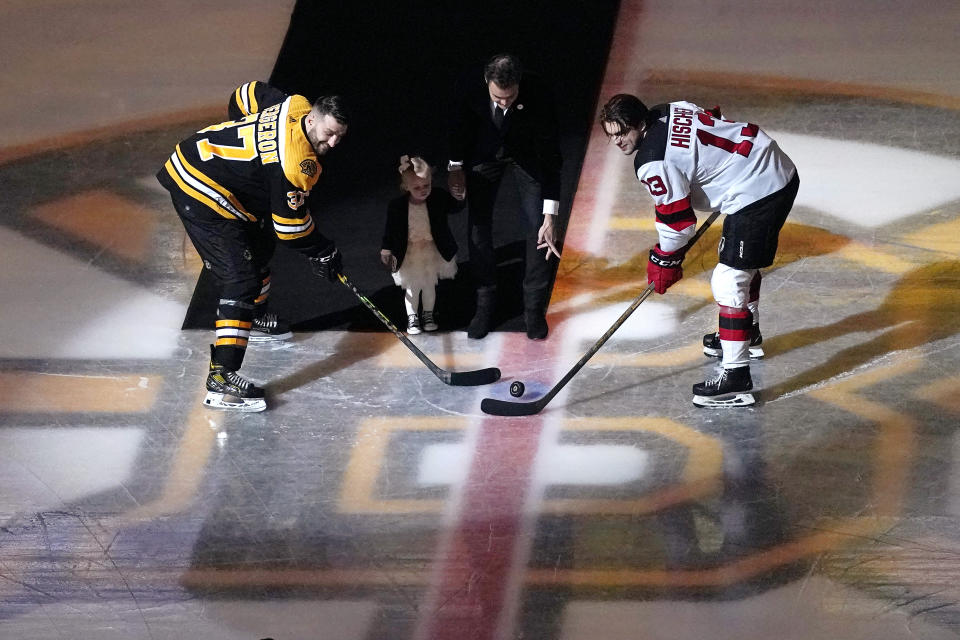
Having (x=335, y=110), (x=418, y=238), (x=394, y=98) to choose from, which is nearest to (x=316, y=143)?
(x=335, y=110)

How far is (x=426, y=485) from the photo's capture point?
407 cm

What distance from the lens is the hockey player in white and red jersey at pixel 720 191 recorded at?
12.9 feet

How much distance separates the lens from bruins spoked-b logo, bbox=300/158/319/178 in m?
4.03

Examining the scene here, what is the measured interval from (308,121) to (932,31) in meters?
4.07

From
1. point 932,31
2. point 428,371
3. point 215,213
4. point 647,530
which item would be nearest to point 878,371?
point 647,530

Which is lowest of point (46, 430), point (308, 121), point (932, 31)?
point (46, 430)

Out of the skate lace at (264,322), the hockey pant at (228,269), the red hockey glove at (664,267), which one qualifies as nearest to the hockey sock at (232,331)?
the hockey pant at (228,269)

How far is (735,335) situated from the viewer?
4.25m

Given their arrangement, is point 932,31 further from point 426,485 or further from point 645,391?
point 426,485

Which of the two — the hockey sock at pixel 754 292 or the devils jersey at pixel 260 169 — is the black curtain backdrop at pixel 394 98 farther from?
the hockey sock at pixel 754 292

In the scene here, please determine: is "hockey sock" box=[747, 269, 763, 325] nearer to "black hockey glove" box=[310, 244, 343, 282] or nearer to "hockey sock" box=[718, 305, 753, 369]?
"hockey sock" box=[718, 305, 753, 369]

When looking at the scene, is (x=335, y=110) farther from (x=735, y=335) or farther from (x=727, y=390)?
(x=727, y=390)

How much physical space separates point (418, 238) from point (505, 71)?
2.77 feet

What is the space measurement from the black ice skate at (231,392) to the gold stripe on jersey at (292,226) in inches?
22.8
